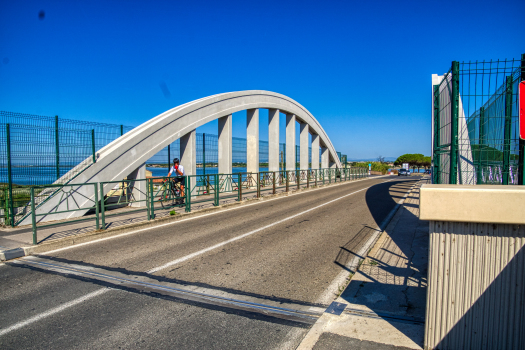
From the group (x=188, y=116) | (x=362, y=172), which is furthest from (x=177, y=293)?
(x=362, y=172)

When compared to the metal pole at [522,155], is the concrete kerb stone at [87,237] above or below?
below

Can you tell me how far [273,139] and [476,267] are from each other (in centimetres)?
2241

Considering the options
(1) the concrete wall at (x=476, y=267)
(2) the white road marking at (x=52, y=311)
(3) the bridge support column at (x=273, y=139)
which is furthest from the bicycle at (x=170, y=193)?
(3) the bridge support column at (x=273, y=139)

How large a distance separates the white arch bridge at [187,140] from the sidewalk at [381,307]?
6.10 m

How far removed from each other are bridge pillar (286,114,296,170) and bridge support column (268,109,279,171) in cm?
Result: 245

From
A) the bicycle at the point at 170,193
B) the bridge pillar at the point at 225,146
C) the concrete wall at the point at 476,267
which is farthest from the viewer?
the bridge pillar at the point at 225,146

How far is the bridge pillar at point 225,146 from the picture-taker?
19.5 metres

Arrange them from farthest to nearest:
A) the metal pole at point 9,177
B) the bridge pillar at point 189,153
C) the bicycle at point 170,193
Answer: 1. the bridge pillar at point 189,153
2. the bicycle at point 170,193
3. the metal pole at point 9,177

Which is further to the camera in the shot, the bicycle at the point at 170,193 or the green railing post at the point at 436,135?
the bicycle at the point at 170,193

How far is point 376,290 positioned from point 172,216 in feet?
24.5

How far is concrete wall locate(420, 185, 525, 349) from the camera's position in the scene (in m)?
2.65

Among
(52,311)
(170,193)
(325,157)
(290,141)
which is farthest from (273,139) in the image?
(52,311)

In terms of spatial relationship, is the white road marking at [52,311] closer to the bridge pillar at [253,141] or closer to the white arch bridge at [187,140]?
the white arch bridge at [187,140]

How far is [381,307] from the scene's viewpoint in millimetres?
4094
